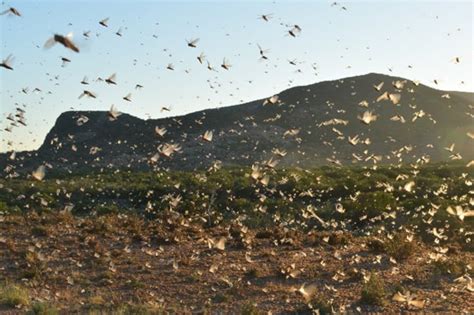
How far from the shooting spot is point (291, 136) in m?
93.0

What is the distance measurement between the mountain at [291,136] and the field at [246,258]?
135ft

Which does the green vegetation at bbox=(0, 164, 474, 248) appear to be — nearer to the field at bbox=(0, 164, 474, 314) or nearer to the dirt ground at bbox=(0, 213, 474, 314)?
the field at bbox=(0, 164, 474, 314)

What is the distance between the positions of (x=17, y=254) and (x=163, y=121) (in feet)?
296

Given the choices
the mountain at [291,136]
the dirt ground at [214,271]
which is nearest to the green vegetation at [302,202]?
the dirt ground at [214,271]

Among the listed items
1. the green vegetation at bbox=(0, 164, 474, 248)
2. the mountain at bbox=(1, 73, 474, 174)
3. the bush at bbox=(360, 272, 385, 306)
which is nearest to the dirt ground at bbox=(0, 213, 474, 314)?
the bush at bbox=(360, 272, 385, 306)

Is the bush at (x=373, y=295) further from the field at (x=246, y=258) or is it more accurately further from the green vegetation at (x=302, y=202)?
the green vegetation at (x=302, y=202)

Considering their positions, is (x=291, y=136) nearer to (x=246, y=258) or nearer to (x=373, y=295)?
(x=246, y=258)

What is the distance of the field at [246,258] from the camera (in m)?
13.2

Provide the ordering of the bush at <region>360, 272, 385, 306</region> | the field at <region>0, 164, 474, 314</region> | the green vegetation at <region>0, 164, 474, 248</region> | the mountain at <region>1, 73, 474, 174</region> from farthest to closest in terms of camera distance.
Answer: the mountain at <region>1, 73, 474, 174</region> < the green vegetation at <region>0, 164, 474, 248</region> < the field at <region>0, 164, 474, 314</region> < the bush at <region>360, 272, 385, 306</region>

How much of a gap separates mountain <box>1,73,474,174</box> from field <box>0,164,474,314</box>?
135 ft

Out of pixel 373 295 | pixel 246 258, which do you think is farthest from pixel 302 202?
pixel 373 295

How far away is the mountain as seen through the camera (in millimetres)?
76625

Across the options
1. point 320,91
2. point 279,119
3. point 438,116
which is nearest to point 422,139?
point 438,116

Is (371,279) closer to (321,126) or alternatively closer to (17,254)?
(17,254)
